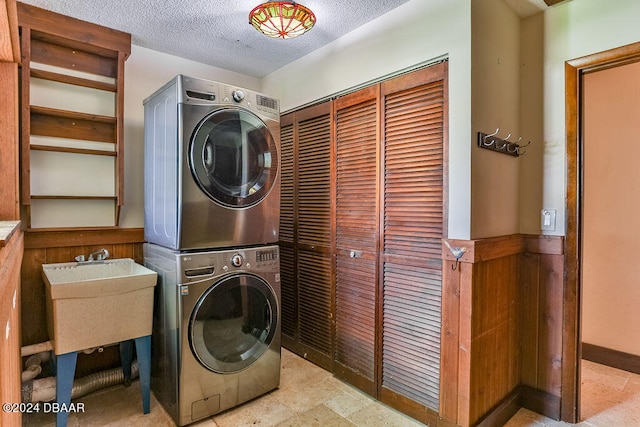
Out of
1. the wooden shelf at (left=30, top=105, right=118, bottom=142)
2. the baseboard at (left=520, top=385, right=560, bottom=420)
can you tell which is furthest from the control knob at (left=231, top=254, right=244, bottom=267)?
the baseboard at (left=520, top=385, right=560, bottom=420)

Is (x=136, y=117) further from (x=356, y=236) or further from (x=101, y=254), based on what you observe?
(x=356, y=236)

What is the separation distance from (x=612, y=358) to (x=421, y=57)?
264 centimetres

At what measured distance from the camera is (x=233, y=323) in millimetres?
2059

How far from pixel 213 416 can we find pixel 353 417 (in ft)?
2.65

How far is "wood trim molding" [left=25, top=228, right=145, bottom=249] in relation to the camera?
7.07 feet

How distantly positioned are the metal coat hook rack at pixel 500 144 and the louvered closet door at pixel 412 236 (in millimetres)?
201

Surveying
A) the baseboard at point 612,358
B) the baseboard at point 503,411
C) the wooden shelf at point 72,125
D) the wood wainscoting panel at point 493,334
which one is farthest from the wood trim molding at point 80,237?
the baseboard at point 612,358

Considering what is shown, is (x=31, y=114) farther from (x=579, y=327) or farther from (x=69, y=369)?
(x=579, y=327)

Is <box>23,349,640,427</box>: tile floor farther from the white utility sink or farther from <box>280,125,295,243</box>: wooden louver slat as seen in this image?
<box>280,125,295,243</box>: wooden louver slat

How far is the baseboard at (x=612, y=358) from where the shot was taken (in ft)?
8.30

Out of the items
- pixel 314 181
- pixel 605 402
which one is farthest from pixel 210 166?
pixel 605 402

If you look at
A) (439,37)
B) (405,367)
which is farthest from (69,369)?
(439,37)

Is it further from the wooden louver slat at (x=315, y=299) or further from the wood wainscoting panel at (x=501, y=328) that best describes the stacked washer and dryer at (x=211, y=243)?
the wood wainscoting panel at (x=501, y=328)

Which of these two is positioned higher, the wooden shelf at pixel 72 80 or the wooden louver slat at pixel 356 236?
the wooden shelf at pixel 72 80
